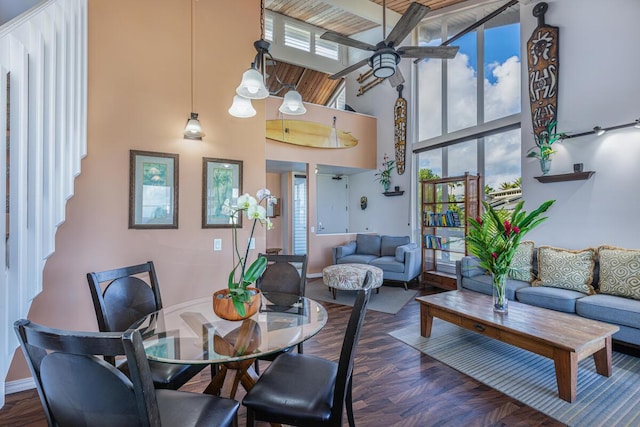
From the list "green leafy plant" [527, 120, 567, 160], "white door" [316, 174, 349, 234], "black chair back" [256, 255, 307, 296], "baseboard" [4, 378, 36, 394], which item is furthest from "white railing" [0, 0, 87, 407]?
"white door" [316, 174, 349, 234]

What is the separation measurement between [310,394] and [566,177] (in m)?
4.07

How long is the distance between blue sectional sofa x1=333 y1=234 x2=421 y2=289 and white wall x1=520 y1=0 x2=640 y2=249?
1883mm

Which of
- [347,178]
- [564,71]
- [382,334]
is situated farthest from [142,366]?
[347,178]

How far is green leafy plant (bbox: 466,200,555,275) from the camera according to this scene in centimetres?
247

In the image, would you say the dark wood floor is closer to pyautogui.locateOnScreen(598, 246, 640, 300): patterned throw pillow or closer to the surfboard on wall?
pyautogui.locateOnScreen(598, 246, 640, 300): patterned throw pillow

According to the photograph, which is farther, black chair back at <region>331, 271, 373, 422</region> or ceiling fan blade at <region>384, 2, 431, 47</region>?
ceiling fan blade at <region>384, 2, 431, 47</region>

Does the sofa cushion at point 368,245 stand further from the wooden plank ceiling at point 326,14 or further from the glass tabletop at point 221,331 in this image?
the glass tabletop at point 221,331

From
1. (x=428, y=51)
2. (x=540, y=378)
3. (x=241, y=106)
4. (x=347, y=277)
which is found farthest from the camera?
(x=347, y=277)

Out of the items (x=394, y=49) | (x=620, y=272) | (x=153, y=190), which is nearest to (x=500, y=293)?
(x=620, y=272)

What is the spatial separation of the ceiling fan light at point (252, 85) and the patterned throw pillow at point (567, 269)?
147 inches

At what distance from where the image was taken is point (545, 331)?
2.25m

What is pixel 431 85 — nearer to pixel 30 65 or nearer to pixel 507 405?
pixel 507 405

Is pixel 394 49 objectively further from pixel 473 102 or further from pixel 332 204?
pixel 332 204

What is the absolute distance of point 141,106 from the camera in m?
2.51
